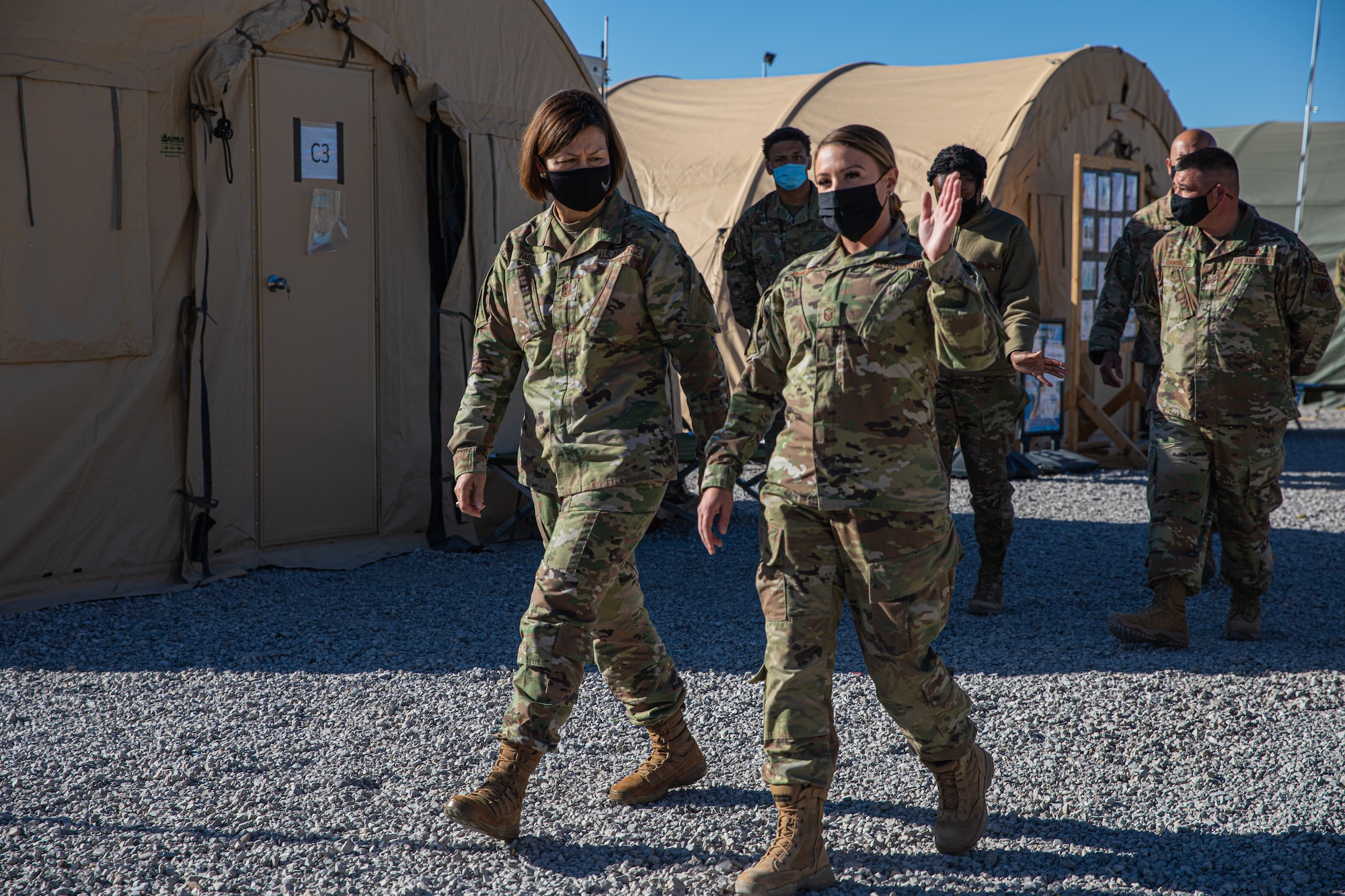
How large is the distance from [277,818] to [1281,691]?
11.5 ft

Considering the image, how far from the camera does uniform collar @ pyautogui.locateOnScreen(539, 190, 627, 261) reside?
3.03 m

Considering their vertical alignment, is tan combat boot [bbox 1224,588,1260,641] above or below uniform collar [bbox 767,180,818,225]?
below

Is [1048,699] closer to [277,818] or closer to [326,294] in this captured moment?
[277,818]

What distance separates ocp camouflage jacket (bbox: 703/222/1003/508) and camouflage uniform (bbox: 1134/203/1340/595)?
93.6 inches

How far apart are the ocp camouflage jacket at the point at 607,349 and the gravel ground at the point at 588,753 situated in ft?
3.28

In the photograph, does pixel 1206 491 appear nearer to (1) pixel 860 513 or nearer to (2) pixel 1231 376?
(2) pixel 1231 376

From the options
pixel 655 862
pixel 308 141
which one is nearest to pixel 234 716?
pixel 655 862

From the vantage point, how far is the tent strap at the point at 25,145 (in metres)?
5.26

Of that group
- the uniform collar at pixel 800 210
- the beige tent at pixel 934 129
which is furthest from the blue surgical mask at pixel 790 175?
the beige tent at pixel 934 129

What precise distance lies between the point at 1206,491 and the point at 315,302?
182 inches

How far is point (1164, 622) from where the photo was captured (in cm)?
471

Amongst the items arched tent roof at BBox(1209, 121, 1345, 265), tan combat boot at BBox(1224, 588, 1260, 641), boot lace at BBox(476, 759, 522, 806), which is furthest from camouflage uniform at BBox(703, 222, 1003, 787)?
arched tent roof at BBox(1209, 121, 1345, 265)

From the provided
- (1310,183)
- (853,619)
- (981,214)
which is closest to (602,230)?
(853,619)

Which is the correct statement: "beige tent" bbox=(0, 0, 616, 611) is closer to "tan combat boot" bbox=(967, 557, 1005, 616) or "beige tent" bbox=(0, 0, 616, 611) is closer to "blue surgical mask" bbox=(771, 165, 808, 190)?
"blue surgical mask" bbox=(771, 165, 808, 190)
